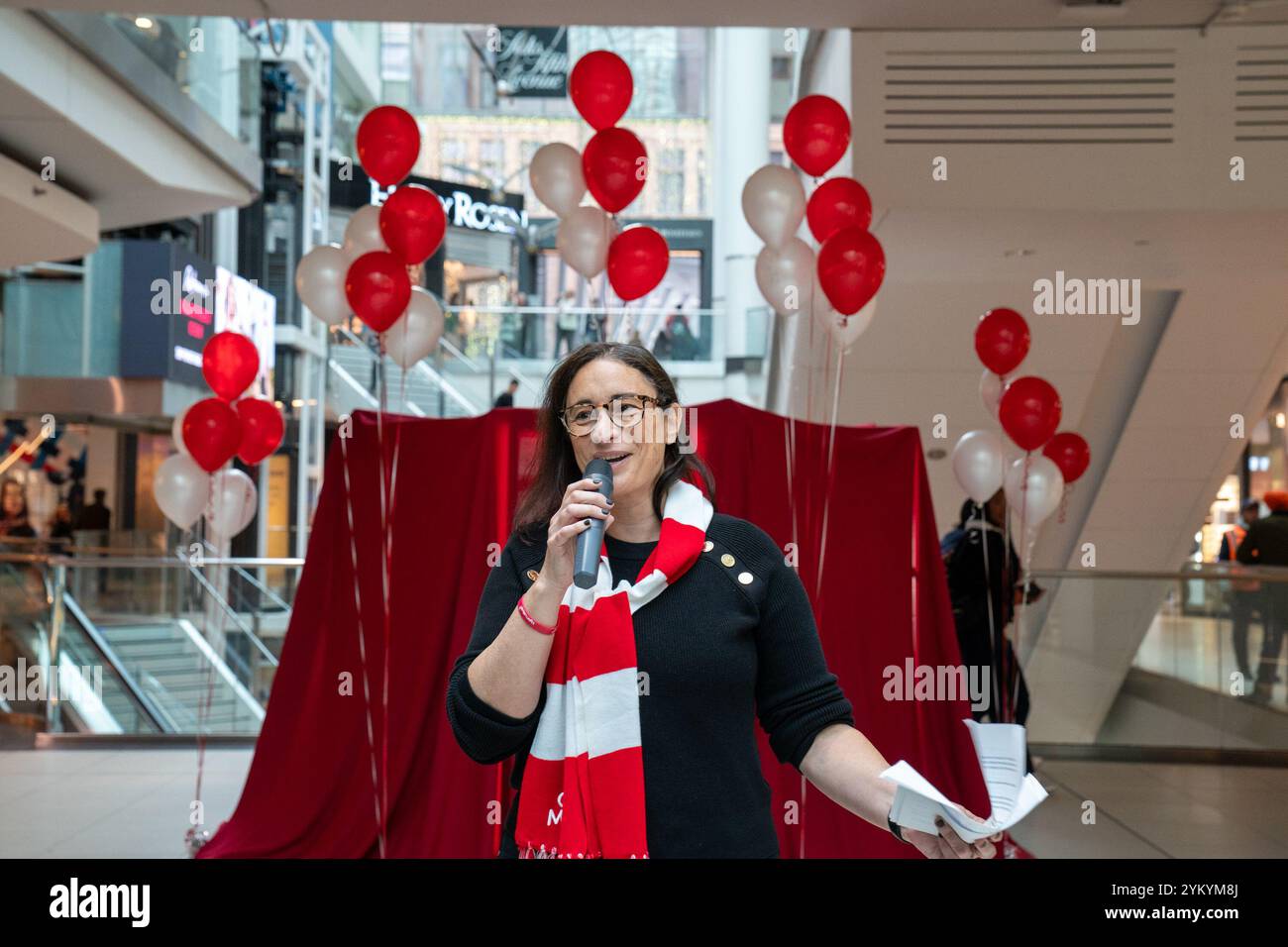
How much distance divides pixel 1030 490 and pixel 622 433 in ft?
13.1

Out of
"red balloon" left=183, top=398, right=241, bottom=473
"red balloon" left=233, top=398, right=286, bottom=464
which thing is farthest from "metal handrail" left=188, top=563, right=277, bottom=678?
"red balloon" left=183, top=398, right=241, bottom=473

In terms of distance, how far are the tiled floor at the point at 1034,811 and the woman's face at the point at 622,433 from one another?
3.64 meters

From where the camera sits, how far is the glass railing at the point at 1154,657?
21.0ft

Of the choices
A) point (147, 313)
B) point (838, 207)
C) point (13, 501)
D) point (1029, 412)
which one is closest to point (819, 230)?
point (838, 207)

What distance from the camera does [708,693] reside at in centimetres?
140

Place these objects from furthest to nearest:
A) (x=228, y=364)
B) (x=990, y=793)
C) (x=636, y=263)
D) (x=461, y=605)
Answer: (x=228, y=364) → (x=636, y=263) → (x=461, y=605) → (x=990, y=793)

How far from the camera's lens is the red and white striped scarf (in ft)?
4.49

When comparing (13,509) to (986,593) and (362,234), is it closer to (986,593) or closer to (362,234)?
(362,234)

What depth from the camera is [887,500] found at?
4383mm

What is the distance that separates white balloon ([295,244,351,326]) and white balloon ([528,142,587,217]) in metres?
0.83

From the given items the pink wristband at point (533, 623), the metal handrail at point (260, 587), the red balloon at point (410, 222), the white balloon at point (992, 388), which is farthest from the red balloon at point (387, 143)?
the metal handrail at point (260, 587)
